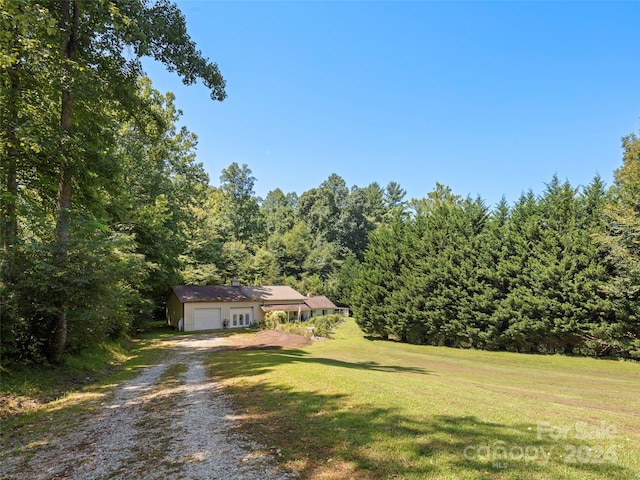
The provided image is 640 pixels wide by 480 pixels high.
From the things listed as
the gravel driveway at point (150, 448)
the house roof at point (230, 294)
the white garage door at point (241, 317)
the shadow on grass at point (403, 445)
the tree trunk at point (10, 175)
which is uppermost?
the tree trunk at point (10, 175)

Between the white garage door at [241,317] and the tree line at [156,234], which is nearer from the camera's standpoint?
the tree line at [156,234]

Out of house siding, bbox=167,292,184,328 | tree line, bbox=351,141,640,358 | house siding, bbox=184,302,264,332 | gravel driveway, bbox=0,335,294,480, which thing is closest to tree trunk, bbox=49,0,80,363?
gravel driveway, bbox=0,335,294,480

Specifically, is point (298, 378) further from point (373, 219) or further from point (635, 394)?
point (373, 219)

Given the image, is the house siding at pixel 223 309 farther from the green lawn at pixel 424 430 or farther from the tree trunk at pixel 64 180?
the green lawn at pixel 424 430

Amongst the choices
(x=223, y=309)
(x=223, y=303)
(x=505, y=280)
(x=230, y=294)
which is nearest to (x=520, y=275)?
(x=505, y=280)

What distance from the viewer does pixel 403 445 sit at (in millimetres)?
4312

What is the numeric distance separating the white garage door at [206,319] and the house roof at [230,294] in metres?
0.99

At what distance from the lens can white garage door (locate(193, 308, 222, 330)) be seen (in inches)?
1172

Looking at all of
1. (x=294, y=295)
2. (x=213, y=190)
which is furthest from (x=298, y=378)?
(x=213, y=190)

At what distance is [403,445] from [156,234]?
2325 centimetres

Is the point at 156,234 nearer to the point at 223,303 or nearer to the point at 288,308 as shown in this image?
the point at 223,303

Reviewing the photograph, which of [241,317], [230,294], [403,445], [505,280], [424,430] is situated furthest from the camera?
[230,294]

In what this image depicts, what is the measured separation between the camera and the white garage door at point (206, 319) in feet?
97.7

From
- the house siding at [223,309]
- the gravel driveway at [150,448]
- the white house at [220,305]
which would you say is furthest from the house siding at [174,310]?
the gravel driveway at [150,448]
